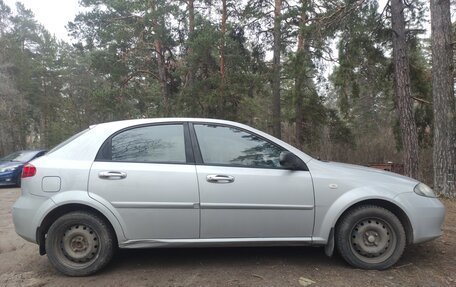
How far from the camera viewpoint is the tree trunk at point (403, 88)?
447 inches

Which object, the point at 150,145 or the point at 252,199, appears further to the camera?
the point at 150,145

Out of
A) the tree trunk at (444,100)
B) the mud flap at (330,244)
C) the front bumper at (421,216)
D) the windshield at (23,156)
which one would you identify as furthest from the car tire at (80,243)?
the windshield at (23,156)

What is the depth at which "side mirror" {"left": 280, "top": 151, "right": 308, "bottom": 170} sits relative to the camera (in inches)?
170

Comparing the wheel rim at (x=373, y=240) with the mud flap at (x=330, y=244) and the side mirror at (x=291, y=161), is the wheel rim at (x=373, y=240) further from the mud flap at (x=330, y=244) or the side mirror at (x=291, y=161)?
the side mirror at (x=291, y=161)

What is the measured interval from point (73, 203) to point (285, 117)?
19.6 metres

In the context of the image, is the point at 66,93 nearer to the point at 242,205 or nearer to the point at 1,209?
the point at 1,209

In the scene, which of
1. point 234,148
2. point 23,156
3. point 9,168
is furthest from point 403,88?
point 23,156

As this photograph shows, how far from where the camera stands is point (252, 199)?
4254 mm

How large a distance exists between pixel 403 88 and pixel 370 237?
8.14 meters

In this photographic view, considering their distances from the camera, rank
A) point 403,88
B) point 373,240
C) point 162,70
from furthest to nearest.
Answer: point 162,70
point 403,88
point 373,240

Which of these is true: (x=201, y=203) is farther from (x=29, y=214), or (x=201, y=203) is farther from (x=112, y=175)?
(x=29, y=214)

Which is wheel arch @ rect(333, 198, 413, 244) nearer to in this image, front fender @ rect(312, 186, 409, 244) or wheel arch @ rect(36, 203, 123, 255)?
front fender @ rect(312, 186, 409, 244)

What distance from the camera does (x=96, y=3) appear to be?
79.4ft

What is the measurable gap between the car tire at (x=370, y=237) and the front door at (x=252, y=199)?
1.31 ft
